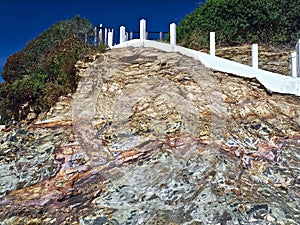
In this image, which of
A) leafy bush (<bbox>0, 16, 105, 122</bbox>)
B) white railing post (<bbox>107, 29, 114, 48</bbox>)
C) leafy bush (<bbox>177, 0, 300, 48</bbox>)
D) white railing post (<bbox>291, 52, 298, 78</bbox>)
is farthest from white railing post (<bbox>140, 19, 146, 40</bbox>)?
white railing post (<bbox>291, 52, 298, 78</bbox>)

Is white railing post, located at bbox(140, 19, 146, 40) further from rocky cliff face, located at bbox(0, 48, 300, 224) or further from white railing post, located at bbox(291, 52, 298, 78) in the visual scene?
white railing post, located at bbox(291, 52, 298, 78)

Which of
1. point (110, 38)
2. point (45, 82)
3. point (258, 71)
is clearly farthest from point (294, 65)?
point (45, 82)

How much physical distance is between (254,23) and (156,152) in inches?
400

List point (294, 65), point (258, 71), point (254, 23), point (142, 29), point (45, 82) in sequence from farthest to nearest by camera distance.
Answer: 1. point (254, 23)
2. point (45, 82)
3. point (142, 29)
4. point (258, 71)
5. point (294, 65)

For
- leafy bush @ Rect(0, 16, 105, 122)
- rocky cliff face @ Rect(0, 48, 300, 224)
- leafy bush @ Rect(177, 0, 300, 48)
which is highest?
leafy bush @ Rect(177, 0, 300, 48)

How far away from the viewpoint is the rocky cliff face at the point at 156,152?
23.3 feet

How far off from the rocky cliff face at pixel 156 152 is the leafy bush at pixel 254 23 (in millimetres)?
5551

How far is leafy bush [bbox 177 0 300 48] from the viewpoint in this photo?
1648 cm

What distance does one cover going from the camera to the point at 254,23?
16.6 m

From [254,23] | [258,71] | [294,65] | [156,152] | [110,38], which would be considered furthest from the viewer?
[254,23]

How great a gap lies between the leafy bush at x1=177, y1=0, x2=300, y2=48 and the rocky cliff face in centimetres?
555

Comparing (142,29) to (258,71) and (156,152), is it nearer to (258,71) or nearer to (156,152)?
(258,71)

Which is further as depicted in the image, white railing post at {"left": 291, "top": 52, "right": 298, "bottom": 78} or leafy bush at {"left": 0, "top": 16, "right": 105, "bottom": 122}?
leafy bush at {"left": 0, "top": 16, "right": 105, "bottom": 122}

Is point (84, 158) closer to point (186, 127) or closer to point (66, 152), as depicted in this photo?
point (66, 152)
